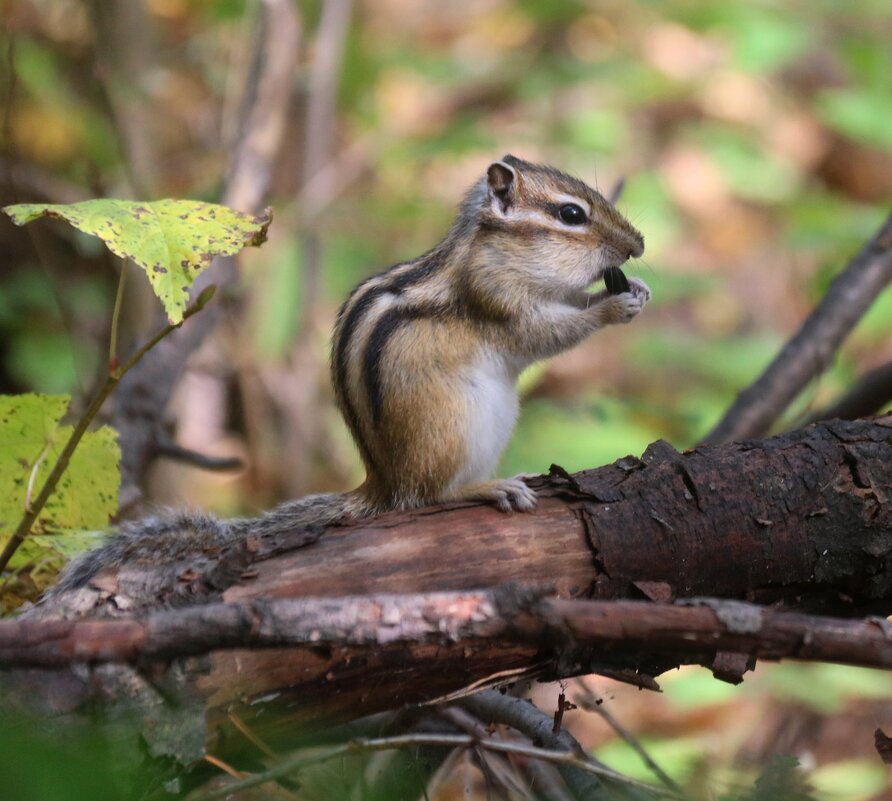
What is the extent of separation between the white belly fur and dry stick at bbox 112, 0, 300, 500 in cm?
101

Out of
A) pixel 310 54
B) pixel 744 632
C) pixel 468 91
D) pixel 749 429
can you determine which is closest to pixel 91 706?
pixel 744 632

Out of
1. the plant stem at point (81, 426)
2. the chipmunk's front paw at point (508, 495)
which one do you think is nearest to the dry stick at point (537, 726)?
the chipmunk's front paw at point (508, 495)

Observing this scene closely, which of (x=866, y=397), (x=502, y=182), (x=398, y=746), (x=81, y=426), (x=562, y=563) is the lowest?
(x=398, y=746)

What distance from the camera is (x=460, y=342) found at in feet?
8.90

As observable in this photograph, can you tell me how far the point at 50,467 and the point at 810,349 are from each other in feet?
7.19

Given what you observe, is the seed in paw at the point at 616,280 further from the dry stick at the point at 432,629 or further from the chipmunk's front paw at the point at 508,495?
the dry stick at the point at 432,629

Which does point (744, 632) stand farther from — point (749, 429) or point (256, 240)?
point (749, 429)

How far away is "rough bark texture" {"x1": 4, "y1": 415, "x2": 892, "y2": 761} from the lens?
1.74 meters

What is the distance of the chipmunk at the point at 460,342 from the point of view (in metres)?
2.37

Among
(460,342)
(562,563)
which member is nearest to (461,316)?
(460,342)

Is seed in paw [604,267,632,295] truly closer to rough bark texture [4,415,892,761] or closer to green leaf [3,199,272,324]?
rough bark texture [4,415,892,761]

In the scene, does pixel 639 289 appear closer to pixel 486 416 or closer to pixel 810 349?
pixel 810 349

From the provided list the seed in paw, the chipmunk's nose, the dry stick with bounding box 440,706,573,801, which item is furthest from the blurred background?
the dry stick with bounding box 440,706,573,801

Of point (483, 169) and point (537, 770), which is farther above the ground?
point (483, 169)
